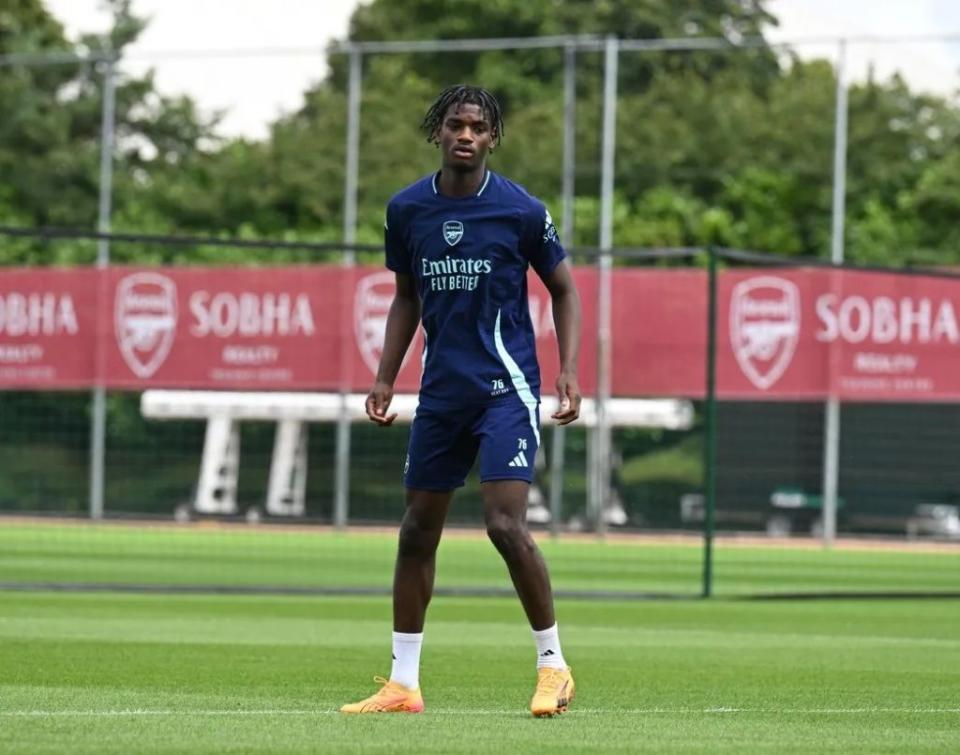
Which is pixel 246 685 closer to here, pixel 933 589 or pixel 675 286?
pixel 933 589

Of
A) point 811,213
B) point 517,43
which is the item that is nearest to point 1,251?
point 517,43

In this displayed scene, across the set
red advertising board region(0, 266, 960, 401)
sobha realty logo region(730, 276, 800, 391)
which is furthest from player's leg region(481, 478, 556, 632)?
sobha realty logo region(730, 276, 800, 391)

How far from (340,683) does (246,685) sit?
0.45m

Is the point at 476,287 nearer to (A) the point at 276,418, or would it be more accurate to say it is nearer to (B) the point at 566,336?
(B) the point at 566,336

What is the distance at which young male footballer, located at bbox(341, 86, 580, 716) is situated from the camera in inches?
348

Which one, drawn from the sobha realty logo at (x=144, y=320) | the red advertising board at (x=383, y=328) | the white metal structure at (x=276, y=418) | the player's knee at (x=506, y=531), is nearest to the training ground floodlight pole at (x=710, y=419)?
the red advertising board at (x=383, y=328)

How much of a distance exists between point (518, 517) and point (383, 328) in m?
17.5

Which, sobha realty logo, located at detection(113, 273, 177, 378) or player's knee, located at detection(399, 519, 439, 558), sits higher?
sobha realty logo, located at detection(113, 273, 177, 378)

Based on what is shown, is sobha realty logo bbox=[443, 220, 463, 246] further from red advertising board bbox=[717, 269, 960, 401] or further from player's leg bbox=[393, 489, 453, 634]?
red advertising board bbox=[717, 269, 960, 401]

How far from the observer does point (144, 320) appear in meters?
25.7

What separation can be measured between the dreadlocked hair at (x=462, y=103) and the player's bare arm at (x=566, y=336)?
1.85 ft

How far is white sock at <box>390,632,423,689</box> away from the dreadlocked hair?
6.10ft

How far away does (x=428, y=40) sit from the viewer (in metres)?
68.4

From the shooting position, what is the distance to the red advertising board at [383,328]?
79.9 feet
